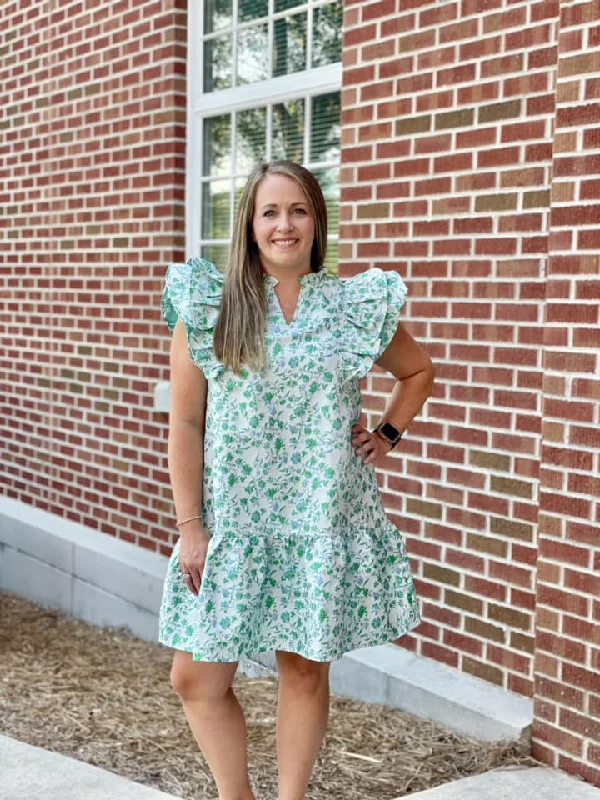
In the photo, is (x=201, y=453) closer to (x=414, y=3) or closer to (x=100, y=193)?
(x=414, y=3)

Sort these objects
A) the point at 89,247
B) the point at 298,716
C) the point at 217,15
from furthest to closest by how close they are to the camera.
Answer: the point at 89,247, the point at 217,15, the point at 298,716

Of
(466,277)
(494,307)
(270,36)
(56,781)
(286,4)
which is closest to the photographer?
(56,781)

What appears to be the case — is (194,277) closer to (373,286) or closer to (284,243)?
(284,243)

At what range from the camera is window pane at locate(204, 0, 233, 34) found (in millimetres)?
5504

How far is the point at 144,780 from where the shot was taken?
3775mm

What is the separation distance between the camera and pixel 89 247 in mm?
6289

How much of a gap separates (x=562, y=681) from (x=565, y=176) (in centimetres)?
159

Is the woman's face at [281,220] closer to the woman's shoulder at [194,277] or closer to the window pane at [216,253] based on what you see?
the woman's shoulder at [194,277]

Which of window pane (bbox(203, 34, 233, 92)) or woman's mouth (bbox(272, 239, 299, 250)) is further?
window pane (bbox(203, 34, 233, 92))

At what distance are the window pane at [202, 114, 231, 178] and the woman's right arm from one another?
2.98m

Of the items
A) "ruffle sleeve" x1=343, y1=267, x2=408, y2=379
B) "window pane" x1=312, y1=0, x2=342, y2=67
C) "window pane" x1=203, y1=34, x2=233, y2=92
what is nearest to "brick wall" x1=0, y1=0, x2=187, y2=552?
"window pane" x1=203, y1=34, x2=233, y2=92

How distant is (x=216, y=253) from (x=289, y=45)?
43.8 inches

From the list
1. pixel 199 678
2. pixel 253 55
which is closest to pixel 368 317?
pixel 199 678

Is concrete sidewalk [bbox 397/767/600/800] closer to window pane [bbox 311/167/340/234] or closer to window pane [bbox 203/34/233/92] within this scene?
window pane [bbox 311/167/340/234]
